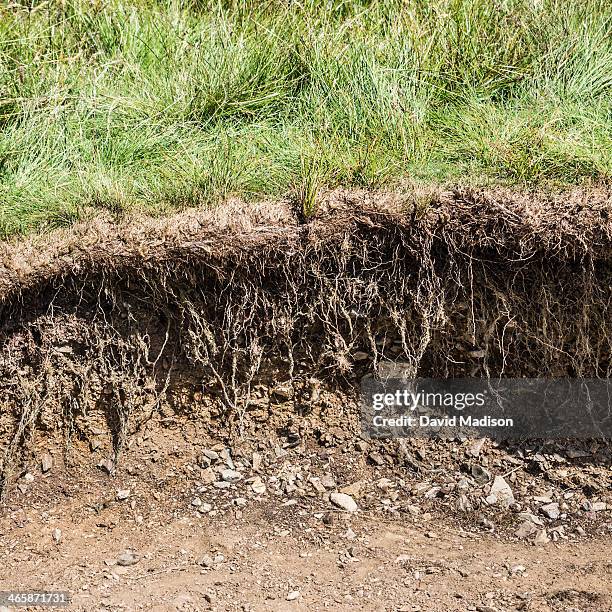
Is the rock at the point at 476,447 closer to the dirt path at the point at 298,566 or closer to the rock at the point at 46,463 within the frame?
the dirt path at the point at 298,566

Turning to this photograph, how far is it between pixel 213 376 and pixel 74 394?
0.64 m

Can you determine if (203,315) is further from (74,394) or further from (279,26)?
(279,26)

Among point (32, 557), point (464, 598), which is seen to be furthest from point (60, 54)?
point (464, 598)

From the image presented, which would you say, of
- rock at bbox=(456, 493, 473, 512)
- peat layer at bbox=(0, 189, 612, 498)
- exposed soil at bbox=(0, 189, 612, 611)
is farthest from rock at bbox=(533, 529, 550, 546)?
peat layer at bbox=(0, 189, 612, 498)

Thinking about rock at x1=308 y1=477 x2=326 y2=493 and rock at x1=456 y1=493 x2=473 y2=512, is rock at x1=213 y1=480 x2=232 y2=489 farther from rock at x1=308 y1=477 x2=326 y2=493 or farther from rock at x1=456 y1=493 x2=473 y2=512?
rock at x1=456 y1=493 x2=473 y2=512

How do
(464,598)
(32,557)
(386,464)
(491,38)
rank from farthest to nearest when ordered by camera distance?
(491,38) → (386,464) → (32,557) → (464,598)

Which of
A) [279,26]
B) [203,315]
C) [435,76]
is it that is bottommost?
[203,315]

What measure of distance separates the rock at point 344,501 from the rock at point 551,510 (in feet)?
2.67

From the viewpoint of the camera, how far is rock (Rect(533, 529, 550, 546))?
319 centimetres

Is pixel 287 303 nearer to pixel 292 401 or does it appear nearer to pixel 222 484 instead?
pixel 292 401

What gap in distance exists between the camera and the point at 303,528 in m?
3.26

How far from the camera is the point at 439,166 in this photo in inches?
130

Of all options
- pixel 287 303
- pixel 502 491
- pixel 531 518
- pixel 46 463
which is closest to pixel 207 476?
pixel 46 463

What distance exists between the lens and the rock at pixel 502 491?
3301 mm
